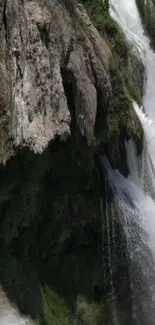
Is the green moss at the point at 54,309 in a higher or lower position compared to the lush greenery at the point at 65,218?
lower

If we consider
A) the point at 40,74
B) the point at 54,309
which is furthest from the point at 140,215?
the point at 40,74

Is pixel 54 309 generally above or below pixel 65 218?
below

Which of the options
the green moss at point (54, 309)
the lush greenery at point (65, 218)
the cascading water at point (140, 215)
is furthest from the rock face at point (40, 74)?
the green moss at point (54, 309)

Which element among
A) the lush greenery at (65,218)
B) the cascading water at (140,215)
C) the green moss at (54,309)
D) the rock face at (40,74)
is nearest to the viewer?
the rock face at (40,74)

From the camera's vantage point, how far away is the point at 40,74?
10656mm

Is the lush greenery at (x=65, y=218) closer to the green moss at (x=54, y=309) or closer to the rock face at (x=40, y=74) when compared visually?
the green moss at (x=54, y=309)

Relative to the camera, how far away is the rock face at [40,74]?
10289 millimetres

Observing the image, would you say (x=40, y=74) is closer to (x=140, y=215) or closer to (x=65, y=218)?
(x=65, y=218)

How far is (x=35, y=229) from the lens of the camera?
40.7 feet

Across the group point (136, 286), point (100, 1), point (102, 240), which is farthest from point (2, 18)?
point (136, 286)

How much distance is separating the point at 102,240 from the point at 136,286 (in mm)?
1449

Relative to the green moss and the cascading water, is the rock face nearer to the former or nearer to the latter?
the cascading water

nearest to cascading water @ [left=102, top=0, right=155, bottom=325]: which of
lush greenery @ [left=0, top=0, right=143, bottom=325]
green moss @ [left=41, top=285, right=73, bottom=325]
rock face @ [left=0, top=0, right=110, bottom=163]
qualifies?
lush greenery @ [left=0, top=0, right=143, bottom=325]

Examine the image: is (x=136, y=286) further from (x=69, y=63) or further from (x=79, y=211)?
(x=69, y=63)
